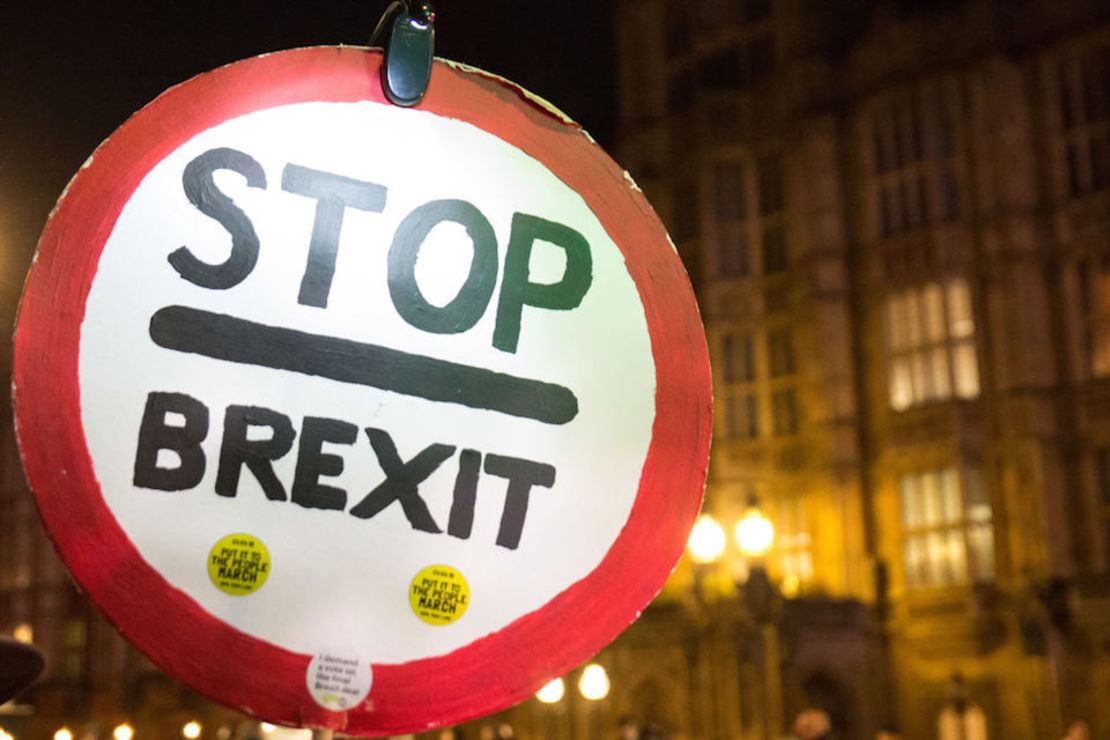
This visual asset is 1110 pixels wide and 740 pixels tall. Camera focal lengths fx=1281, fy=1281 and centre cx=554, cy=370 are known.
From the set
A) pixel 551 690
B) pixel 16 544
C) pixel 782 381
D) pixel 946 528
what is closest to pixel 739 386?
pixel 782 381

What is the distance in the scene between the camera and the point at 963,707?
20.3 meters

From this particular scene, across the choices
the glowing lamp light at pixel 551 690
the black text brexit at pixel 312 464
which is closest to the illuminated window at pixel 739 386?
the glowing lamp light at pixel 551 690

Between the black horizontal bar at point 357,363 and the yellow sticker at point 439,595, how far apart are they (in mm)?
171

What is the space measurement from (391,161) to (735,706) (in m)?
20.7

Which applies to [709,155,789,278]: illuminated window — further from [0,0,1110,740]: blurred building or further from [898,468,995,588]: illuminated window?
[898,468,995,588]: illuminated window

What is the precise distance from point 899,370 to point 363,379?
2185cm

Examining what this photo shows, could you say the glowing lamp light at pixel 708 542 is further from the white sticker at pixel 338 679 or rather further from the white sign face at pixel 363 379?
the white sticker at pixel 338 679

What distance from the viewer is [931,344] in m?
21.9

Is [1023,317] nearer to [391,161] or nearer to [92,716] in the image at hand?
[391,161]

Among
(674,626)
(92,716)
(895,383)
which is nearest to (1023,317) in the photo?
(895,383)

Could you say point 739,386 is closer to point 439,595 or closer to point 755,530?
point 755,530

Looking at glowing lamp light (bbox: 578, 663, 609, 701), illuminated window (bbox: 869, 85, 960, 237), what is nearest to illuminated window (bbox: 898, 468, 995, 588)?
illuminated window (bbox: 869, 85, 960, 237)

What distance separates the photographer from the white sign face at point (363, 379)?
3.86 ft

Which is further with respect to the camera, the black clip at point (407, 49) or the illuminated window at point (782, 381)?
the illuminated window at point (782, 381)
